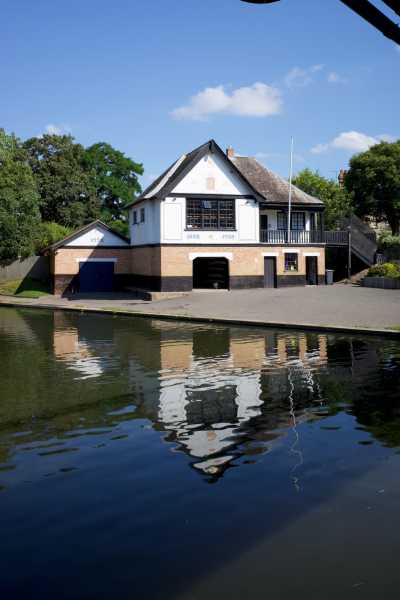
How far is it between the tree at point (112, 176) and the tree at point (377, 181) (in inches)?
1055

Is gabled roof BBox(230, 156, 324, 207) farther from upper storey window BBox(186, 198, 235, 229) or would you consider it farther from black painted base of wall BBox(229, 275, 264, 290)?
black painted base of wall BBox(229, 275, 264, 290)

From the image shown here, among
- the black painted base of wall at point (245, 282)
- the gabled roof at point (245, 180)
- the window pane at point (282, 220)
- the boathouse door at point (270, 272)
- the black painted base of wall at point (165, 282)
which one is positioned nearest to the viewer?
the gabled roof at point (245, 180)

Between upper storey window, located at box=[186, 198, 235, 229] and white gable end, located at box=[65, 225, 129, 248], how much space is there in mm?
8112

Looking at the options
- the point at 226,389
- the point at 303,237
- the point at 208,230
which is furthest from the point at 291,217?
the point at 226,389

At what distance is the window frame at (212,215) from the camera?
1497 inches

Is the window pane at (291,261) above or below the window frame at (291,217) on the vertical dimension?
below

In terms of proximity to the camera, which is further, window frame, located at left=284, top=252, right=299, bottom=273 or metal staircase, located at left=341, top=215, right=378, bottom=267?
metal staircase, located at left=341, top=215, right=378, bottom=267

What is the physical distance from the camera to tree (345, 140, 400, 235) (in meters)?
58.4

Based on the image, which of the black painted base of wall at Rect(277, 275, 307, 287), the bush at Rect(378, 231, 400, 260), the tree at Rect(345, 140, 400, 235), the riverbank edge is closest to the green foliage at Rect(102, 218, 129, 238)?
the tree at Rect(345, 140, 400, 235)

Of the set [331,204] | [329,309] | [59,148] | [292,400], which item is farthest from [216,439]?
[59,148]

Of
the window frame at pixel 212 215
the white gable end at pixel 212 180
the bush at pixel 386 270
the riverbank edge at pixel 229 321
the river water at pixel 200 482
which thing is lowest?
the river water at pixel 200 482

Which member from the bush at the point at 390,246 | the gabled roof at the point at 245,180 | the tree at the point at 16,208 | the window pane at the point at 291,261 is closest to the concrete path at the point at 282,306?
the window pane at the point at 291,261

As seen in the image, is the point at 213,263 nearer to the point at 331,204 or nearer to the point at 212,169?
the point at 212,169

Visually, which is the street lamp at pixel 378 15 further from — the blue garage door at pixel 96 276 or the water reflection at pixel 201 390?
the blue garage door at pixel 96 276
